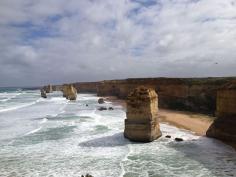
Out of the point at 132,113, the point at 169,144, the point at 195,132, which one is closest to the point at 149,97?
the point at 132,113

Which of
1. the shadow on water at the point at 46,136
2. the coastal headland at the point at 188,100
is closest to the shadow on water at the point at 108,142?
the shadow on water at the point at 46,136

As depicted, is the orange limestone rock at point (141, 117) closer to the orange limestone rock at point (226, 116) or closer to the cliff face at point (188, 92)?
the orange limestone rock at point (226, 116)

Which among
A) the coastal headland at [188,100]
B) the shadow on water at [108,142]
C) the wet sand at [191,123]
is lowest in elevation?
the shadow on water at [108,142]

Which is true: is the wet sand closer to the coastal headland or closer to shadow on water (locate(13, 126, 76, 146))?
the coastal headland

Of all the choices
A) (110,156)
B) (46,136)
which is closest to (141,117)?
(110,156)

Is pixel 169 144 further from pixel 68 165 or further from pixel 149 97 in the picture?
pixel 68 165

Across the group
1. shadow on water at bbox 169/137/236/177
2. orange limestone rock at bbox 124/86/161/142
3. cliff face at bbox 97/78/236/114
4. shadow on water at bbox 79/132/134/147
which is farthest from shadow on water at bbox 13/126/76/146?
cliff face at bbox 97/78/236/114
